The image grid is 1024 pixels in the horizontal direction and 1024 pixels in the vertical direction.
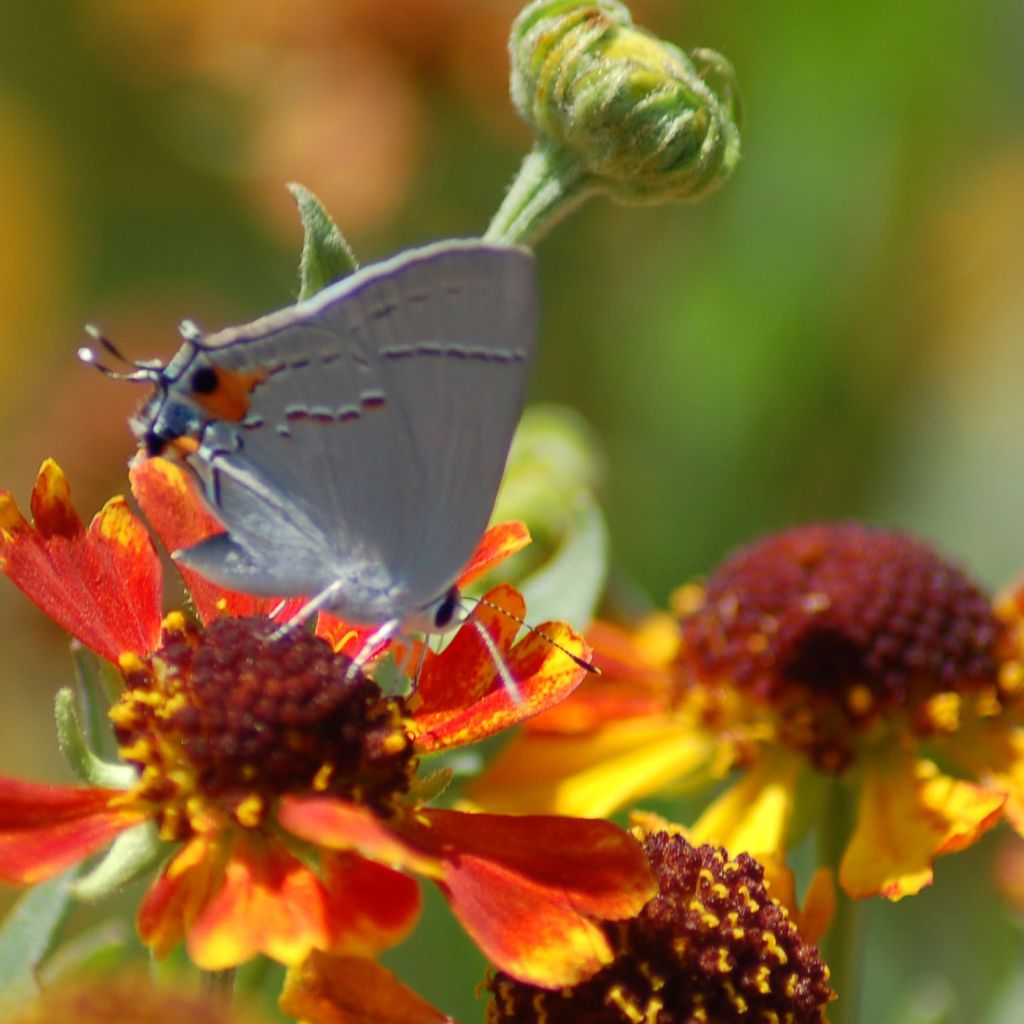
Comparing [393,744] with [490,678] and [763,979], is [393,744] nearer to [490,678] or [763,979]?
[490,678]

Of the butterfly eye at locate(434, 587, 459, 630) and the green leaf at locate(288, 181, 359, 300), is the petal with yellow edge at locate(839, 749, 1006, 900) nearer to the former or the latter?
the butterfly eye at locate(434, 587, 459, 630)

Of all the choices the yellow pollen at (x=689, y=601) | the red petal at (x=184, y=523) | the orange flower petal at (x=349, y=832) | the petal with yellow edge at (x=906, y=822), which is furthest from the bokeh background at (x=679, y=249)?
the orange flower petal at (x=349, y=832)

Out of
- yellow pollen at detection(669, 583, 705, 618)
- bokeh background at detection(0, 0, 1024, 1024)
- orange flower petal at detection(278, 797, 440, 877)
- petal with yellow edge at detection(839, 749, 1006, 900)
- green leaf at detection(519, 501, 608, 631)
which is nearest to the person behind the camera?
orange flower petal at detection(278, 797, 440, 877)

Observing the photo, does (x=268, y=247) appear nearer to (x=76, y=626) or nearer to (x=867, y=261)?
(x=867, y=261)

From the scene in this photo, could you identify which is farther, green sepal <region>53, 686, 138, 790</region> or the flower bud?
the flower bud

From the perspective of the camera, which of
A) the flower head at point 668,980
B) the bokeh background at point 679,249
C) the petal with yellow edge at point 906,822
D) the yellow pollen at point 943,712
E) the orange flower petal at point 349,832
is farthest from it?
the bokeh background at point 679,249

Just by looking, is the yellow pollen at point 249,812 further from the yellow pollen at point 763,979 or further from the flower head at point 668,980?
the yellow pollen at point 763,979

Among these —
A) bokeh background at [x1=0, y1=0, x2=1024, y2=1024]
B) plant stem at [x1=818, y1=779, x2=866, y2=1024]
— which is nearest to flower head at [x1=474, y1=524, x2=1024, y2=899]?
plant stem at [x1=818, y1=779, x2=866, y2=1024]
